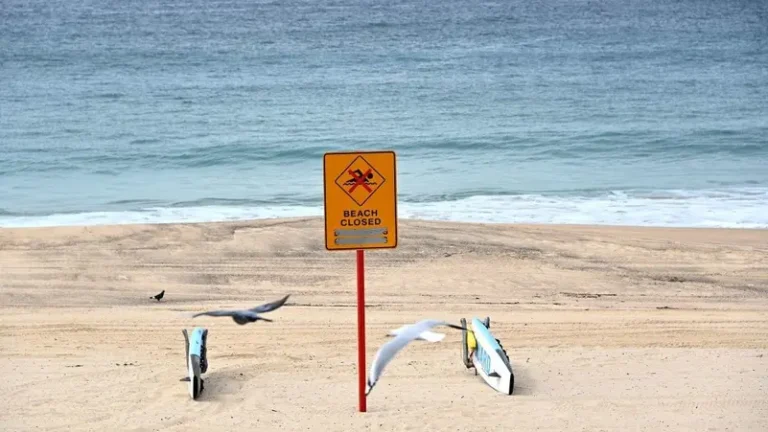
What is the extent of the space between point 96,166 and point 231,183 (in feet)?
12.0

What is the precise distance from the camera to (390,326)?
33.3 feet

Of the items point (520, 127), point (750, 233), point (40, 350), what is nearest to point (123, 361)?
point (40, 350)

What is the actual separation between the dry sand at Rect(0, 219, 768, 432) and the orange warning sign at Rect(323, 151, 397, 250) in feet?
Answer: 3.99

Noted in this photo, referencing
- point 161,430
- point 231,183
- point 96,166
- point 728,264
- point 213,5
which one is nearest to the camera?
point 161,430

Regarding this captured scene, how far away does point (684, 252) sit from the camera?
13828mm

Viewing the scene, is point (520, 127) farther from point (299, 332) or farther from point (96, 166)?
point (299, 332)

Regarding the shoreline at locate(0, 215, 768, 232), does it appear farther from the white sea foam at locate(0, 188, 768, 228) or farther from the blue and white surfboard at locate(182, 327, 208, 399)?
the blue and white surfboard at locate(182, 327, 208, 399)

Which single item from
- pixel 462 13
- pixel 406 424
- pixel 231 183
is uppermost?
pixel 462 13

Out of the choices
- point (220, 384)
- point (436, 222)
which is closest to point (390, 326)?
point (220, 384)

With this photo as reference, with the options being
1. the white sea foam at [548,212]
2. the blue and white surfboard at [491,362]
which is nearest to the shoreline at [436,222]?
the white sea foam at [548,212]

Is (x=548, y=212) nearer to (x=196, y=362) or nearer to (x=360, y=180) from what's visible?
(x=196, y=362)

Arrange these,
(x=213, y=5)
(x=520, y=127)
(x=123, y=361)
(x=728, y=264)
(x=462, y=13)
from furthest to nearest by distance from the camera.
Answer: (x=213, y=5) → (x=462, y=13) → (x=520, y=127) → (x=728, y=264) → (x=123, y=361)

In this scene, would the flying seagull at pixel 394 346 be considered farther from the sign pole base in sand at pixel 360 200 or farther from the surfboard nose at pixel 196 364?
the surfboard nose at pixel 196 364

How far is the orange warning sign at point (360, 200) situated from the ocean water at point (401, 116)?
10328 mm
